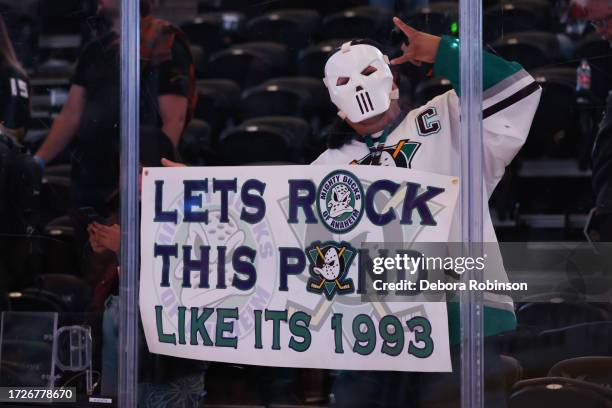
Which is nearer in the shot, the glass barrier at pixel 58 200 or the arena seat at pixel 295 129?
the arena seat at pixel 295 129

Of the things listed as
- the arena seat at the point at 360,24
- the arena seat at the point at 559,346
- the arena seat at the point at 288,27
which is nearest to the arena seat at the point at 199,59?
the arena seat at the point at 288,27

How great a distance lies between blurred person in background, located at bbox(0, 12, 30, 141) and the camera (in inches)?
109

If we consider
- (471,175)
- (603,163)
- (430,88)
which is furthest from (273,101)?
(603,163)

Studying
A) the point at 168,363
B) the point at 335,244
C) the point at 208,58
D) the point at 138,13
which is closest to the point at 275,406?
the point at 168,363

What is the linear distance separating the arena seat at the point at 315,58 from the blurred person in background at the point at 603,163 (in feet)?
2.47

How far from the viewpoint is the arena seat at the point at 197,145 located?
2.54 meters

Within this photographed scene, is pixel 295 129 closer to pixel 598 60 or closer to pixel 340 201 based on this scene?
pixel 340 201

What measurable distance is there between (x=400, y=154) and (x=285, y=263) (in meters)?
0.46

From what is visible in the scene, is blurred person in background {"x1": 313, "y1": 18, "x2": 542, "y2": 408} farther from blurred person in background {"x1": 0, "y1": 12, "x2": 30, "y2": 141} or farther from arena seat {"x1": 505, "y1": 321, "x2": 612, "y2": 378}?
blurred person in background {"x1": 0, "y1": 12, "x2": 30, "y2": 141}

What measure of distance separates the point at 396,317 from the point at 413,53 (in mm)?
759

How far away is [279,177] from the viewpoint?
8.07 feet

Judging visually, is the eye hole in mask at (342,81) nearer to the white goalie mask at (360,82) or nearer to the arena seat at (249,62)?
the white goalie mask at (360,82)

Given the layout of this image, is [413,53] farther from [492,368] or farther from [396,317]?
[492,368]

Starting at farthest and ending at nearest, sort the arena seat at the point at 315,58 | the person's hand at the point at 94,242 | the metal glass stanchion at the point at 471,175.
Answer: the person's hand at the point at 94,242
the arena seat at the point at 315,58
the metal glass stanchion at the point at 471,175
